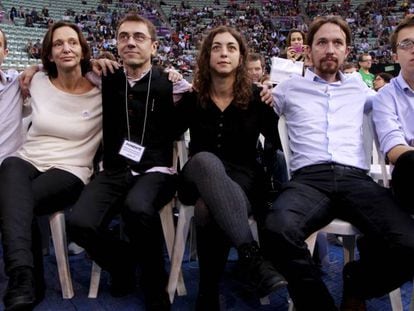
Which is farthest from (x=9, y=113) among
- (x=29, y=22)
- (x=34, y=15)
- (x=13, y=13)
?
(x=34, y=15)

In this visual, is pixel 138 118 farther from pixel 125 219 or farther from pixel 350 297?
pixel 350 297

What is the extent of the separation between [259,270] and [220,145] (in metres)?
0.69

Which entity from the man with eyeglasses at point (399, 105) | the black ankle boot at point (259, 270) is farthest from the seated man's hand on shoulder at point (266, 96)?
the black ankle boot at point (259, 270)

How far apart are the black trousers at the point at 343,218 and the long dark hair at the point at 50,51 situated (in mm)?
1241

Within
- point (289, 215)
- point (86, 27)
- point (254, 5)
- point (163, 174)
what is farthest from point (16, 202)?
point (254, 5)

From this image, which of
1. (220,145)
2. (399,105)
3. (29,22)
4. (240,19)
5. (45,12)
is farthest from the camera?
(240,19)

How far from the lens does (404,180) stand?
170 centimetres

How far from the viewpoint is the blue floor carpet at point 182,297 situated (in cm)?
195

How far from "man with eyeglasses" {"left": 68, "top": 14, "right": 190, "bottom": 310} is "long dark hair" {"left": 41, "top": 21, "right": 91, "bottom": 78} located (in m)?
0.19

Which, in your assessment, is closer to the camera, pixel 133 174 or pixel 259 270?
pixel 259 270

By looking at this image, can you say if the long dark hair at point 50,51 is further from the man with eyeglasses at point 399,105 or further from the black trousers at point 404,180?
the black trousers at point 404,180

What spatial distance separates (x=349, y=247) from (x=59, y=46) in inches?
69.2

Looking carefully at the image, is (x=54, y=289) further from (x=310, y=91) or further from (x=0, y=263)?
(x=310, y=91)

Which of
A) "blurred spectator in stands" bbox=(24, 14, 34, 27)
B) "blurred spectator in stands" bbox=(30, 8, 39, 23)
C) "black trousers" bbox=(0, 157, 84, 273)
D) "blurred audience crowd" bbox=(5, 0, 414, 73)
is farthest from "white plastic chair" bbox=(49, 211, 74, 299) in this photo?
"blurred spectator in stands" bbox=(30, 8, 39, 23)
